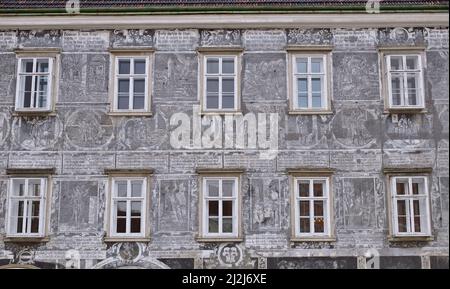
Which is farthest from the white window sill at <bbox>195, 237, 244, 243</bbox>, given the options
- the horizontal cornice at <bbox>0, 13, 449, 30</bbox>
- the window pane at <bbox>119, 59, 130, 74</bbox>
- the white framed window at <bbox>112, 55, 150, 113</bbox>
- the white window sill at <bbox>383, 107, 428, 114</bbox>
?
the horizontal cornice at <bbox>0, 13, 449, 30</bbox>

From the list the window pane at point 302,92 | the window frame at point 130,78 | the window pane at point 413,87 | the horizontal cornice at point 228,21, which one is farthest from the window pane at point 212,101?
the window pane at point 413,87

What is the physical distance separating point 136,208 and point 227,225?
2027mm

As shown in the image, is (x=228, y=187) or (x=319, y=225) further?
(x=228, y=187)

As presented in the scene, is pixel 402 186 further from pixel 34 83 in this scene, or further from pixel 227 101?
pixel 34 83

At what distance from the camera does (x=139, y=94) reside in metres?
20.5

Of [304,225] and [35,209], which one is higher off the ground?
[35,209]

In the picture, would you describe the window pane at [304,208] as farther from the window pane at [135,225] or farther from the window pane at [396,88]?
the window pane at [135,225]

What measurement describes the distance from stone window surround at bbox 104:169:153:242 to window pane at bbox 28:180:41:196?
60.3 inches

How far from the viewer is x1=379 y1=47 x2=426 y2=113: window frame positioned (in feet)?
66.0

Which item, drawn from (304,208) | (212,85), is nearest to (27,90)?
(212,85)
